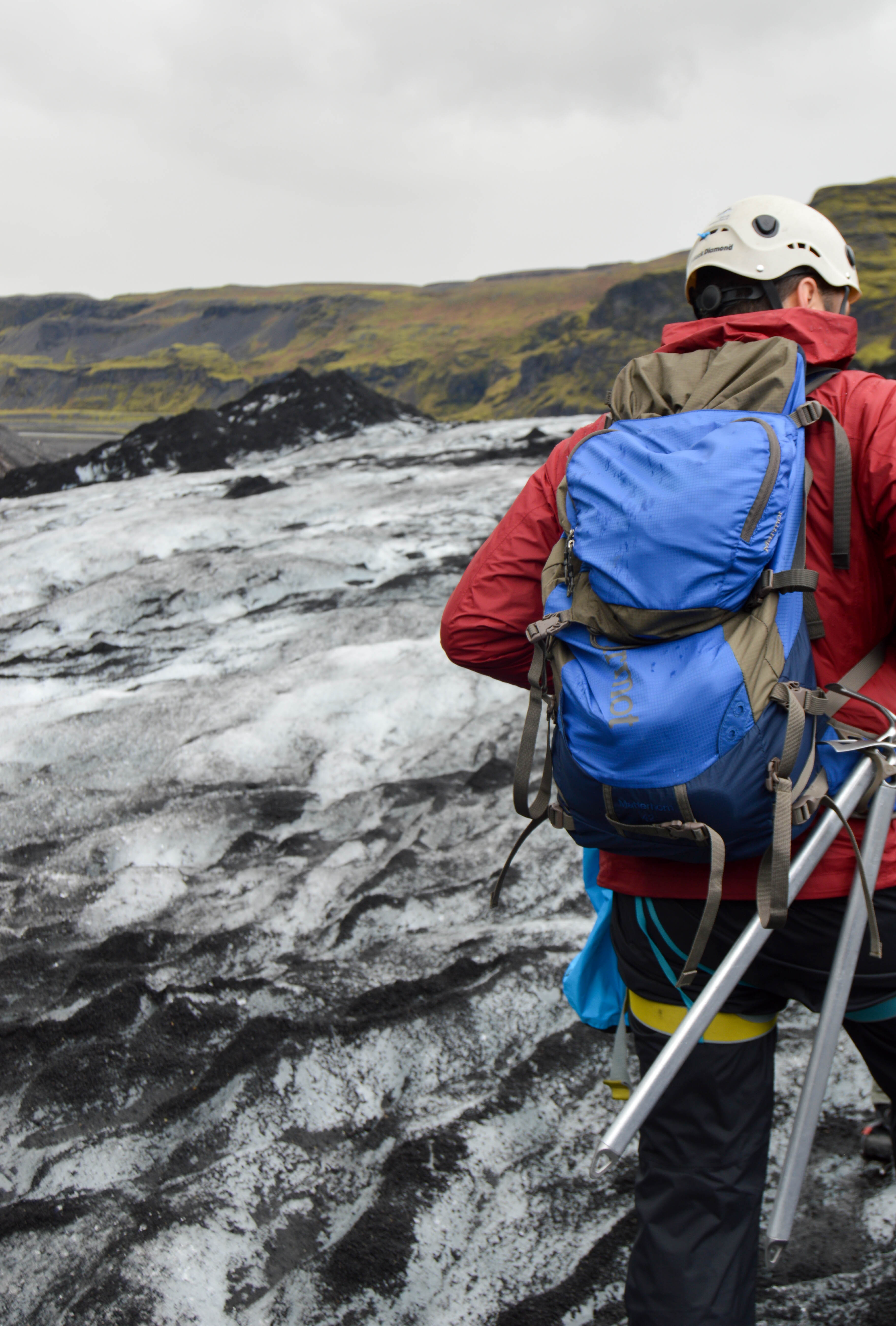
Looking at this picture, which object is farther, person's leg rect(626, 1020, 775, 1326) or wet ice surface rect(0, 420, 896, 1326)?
wet ice surface rect(0, 420, 896, 1326)

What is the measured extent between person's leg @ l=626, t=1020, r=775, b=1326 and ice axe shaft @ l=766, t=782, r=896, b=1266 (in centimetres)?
7

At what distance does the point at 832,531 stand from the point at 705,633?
0.31 meters

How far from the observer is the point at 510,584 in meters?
1.82

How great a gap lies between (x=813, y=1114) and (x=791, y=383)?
4.30 ft

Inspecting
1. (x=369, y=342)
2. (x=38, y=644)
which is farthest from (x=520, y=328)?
(x=38, y=644)

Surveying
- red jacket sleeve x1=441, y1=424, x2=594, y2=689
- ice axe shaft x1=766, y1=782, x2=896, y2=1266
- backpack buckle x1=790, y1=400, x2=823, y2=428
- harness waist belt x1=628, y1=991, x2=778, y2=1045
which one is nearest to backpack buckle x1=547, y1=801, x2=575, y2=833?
red jacket sleeve x1=441, y1=424, x2=594, y2=689

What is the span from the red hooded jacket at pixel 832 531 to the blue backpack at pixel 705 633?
0.12 feet

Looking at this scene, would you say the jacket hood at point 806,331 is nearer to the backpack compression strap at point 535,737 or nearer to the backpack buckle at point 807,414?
the backpack buckle at point 807,414

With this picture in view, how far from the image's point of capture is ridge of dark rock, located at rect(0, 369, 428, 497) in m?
10.9

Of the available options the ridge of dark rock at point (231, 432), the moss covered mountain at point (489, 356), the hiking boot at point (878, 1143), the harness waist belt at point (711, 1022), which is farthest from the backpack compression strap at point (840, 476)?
the moss covered mountain at point (489, 356)

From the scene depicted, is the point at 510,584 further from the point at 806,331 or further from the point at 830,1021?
the point at 830,1021

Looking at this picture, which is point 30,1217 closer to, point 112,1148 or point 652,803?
point 112,1148

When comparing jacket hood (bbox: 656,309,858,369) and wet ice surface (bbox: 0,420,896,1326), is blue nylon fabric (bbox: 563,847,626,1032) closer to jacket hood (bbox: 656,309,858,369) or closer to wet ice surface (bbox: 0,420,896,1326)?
wet ice surface (bbox: 0,420,896,1326)

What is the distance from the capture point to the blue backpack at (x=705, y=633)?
4.50ft
